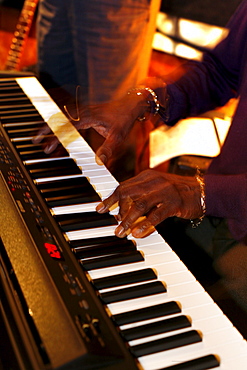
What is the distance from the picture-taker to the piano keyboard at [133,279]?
2.32ft

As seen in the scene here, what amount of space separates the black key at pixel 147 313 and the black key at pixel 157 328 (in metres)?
0.01

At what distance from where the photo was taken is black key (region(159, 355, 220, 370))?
679 mm

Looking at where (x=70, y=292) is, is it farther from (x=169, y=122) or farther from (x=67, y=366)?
(x=169, y=122)

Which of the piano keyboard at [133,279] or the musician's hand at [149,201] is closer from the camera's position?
the piano keyboard at [133,279]

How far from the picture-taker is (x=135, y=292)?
2.57ft

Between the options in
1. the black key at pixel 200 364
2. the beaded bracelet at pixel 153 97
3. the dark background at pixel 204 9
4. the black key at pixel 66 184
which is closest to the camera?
the black key at pixel 200 364

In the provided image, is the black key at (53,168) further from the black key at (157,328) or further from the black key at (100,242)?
the black key at (157,328)

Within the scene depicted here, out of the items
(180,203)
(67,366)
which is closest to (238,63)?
(180,203)

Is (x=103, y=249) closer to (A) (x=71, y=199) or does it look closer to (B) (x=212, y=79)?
(A) (x=71, y=199)

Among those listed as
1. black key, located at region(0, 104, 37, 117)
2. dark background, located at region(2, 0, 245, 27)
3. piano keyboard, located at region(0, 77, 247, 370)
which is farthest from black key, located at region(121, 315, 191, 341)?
dark background, located at region(2, 0, 245, 27)

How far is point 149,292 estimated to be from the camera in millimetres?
793

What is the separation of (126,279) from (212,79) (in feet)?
2.82

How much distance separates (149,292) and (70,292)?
13cm

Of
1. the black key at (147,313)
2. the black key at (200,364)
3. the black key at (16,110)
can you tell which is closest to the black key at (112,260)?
the black key at (147,313)
